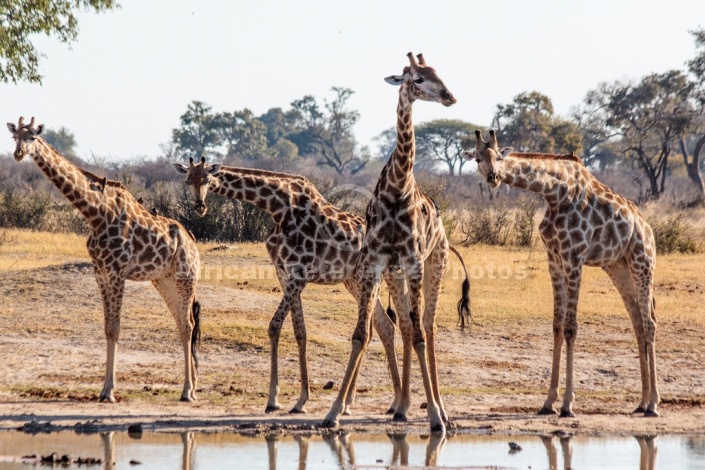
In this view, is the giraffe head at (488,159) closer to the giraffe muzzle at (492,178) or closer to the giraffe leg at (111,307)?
the giraffe muzzle at (492,178)

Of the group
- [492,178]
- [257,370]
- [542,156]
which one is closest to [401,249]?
[492,178]

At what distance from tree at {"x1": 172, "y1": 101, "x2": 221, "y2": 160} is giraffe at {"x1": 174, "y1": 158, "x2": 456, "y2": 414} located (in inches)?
2006

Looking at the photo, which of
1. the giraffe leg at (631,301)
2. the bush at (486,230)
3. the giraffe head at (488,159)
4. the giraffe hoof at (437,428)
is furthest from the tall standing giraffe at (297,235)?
the bush at (486,230)

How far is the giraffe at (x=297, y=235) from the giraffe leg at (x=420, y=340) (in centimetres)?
73

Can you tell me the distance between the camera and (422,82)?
24.6 ft

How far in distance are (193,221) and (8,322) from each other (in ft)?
27.0

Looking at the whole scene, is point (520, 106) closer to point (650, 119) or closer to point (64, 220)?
point (650, 119)

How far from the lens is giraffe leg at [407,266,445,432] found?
7.78 metres

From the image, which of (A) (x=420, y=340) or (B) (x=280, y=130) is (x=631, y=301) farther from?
(B) (x=280, y=130)

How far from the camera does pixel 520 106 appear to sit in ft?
130

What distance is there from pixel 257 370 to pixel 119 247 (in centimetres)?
195

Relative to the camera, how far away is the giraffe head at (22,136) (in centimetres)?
889

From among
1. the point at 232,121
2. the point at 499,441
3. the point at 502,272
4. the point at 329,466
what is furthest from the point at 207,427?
the point at 232,121

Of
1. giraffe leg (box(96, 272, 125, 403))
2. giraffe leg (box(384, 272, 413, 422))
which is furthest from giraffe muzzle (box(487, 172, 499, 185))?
giraffe leg (box(96, 272, 125, 403))
